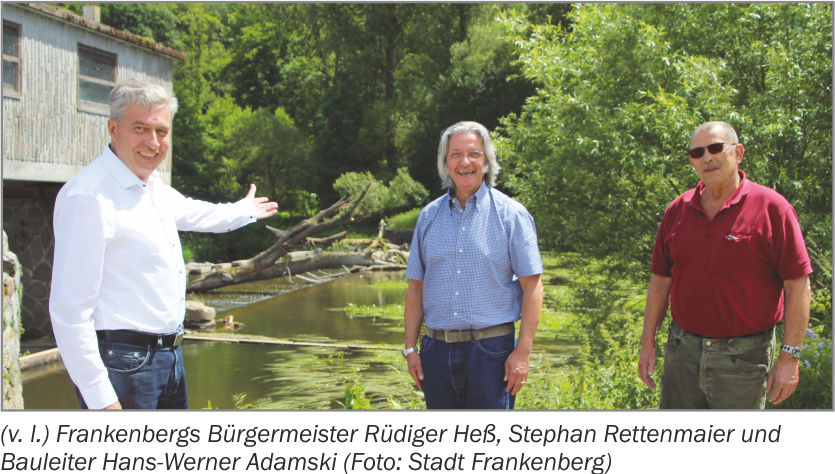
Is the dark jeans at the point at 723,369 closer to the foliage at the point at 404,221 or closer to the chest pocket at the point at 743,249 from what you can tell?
the chest pocket at the point at 743,249

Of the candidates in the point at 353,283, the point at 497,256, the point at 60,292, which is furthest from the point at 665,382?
the point at 353,283

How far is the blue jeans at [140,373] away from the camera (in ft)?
7.79

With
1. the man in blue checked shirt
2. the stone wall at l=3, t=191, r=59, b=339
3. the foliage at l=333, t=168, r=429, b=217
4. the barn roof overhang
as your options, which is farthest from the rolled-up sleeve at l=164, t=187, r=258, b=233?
the foliage at l=333, t=168, r=429, b=217

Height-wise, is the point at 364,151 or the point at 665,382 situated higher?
the point at 364,151

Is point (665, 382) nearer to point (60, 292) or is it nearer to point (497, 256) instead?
point (497, 256)

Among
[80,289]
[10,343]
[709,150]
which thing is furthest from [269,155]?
[80,289]

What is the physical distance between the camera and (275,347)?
938 cm

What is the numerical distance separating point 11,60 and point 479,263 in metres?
9.63

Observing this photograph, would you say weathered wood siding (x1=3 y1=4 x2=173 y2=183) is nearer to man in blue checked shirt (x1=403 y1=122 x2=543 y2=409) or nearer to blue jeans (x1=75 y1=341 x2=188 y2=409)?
blue jeans (x1=75 y1=341 x2=188 y2=409)

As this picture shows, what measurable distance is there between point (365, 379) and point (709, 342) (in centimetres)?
517

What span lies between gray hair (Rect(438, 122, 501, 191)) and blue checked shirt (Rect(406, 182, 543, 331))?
8cm

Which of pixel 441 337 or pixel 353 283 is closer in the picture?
pixel 441 337

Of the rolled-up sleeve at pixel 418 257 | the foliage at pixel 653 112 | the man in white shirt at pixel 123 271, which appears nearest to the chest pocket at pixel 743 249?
the rolled-up sleeve at pixel 418 257

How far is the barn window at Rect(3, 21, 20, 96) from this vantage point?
9.31 m
